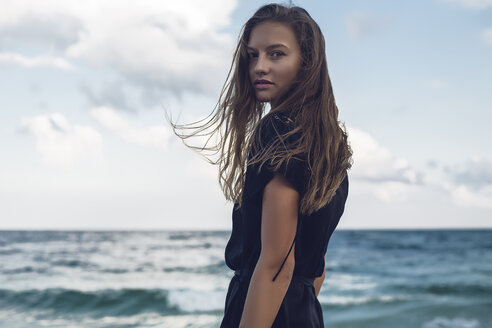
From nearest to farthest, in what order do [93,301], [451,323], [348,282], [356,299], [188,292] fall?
1. [451,323]
2. [93,301]
3. [356,299]
4. [188,292]
5. [348,282]

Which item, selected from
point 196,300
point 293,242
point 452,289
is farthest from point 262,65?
point 452,289

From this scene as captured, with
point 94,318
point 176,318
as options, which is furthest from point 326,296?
point 94,318

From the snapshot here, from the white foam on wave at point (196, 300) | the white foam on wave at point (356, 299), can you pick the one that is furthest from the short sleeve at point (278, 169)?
the white foam on wave at point (356, 299)

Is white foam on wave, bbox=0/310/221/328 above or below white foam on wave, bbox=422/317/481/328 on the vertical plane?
below

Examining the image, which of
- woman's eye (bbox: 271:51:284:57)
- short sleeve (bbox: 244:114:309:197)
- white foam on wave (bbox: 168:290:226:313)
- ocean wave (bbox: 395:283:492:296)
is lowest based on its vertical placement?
white foam on wave (bbox: 168:290:226:313)

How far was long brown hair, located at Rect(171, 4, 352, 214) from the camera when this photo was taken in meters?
1.47

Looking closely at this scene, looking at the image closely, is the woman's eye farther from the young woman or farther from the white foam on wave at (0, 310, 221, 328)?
the white foam on wave at (0, 310, 221, 328)

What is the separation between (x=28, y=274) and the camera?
16234 millimetres

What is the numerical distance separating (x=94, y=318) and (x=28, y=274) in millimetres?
6787

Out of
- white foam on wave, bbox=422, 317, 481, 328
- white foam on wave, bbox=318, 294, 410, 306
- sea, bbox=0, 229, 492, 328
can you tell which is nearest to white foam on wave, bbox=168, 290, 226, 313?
sea, bbox=0, 229, 492, 328

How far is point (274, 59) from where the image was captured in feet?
5.32

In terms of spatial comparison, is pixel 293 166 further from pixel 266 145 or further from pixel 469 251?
pixel 469 251

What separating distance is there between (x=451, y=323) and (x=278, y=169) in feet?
31.4

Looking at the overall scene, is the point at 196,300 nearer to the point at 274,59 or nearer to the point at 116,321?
the point at 116,321
